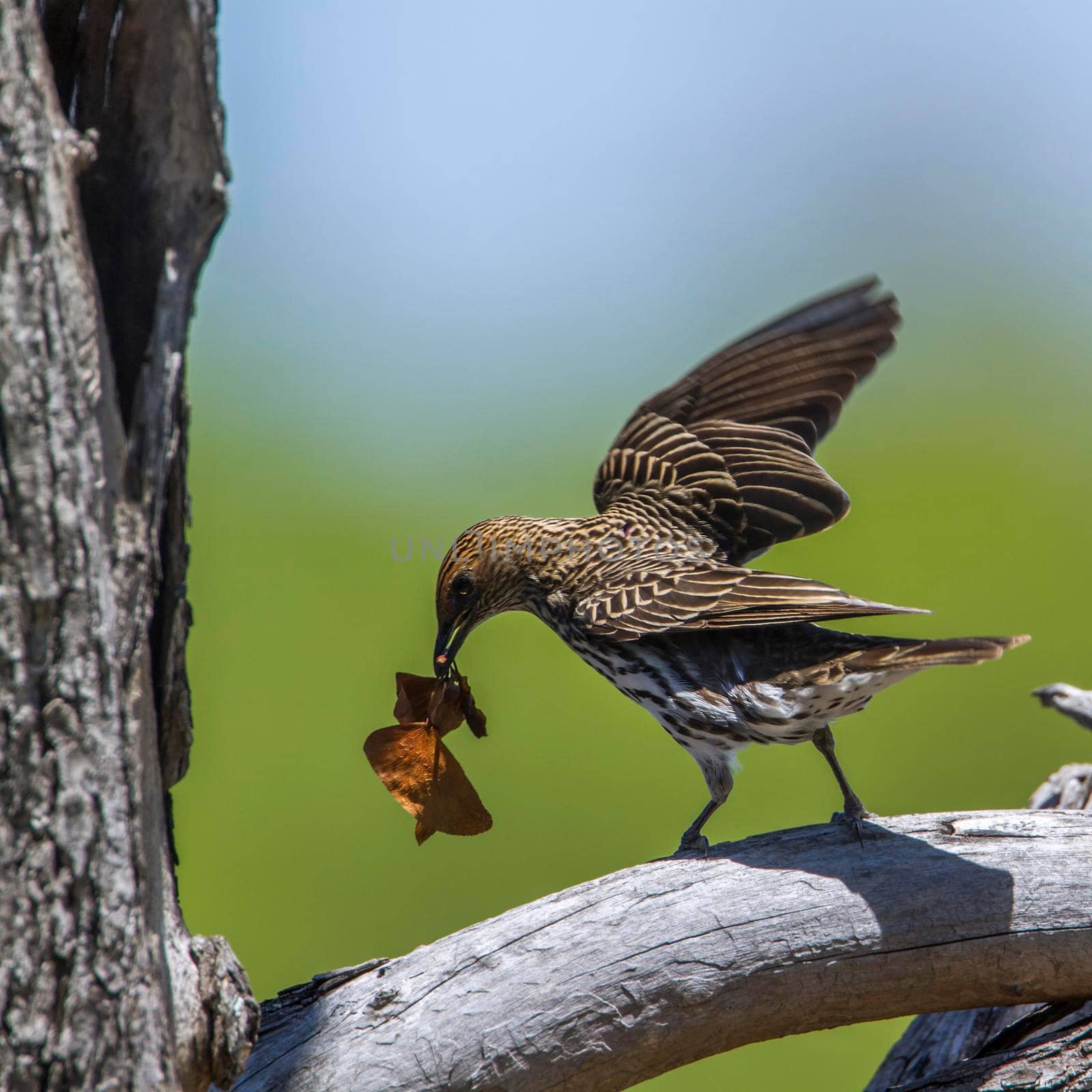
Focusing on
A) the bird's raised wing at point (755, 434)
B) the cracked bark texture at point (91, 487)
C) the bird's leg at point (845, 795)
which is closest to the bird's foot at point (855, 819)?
the bird's leg at point (845, 795)

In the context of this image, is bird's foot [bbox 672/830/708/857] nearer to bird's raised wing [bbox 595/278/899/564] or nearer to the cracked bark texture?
bird's raised wing [bbox 595/278/899/564]

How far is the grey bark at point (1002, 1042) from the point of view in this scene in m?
3.07

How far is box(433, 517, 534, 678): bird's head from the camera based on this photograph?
14.1 ft

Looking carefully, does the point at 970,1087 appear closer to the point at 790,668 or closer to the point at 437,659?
the point at 790,668

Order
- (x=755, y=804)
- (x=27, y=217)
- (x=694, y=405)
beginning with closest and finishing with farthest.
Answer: (x=27, y=217), (x=694, y=405), (x=755, y=804)

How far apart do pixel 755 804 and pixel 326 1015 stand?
6923 millimetres

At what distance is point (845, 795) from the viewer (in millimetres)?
3451

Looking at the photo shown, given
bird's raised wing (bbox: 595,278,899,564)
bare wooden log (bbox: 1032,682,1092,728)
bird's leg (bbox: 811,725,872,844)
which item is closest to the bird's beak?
bird's raised wing (bbox: 595,278,899,564)

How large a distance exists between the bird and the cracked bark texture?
1.88 m

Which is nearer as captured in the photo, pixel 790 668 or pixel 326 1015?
pixel 326 1015

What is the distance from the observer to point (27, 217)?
77.0 inches

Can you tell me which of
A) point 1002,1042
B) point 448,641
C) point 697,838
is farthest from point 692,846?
point 448,641

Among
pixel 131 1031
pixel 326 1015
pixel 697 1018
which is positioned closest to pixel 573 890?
pixel 697 1018

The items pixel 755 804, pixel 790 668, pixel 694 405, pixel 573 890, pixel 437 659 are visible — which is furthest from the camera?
pixel 755 804
